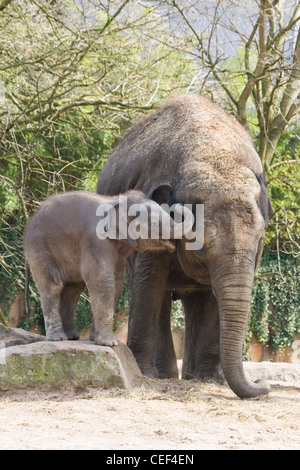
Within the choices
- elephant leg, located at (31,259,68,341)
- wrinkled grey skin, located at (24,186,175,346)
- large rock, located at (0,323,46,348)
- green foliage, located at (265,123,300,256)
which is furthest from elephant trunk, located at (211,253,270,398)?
green foliage, located at (265,123,300,256)

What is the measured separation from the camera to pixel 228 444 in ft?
17.5

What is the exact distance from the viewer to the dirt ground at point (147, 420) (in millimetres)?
5270

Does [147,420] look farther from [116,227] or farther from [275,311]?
[275,311]

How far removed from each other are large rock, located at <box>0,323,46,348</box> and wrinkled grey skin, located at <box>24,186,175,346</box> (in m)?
0.46

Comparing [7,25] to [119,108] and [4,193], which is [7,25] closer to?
[119,108]

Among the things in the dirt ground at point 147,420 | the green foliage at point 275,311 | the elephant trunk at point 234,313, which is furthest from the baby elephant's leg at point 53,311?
the green foliage at point 275,311

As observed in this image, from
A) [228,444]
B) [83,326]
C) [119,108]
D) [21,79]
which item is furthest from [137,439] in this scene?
[83,326]

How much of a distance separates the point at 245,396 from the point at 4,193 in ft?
26.3

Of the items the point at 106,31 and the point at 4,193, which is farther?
the point at 4,193

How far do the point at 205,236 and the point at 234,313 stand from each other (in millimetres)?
728

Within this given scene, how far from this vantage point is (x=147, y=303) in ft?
28.8

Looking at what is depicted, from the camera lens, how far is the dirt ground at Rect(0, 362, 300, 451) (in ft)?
17.3

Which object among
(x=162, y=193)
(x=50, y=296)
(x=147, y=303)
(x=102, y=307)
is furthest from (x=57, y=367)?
(x=162, y=193)

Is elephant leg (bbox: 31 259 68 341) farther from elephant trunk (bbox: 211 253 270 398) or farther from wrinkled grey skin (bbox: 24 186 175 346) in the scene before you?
elephant trunk (bbox: 211 253 270 398)
